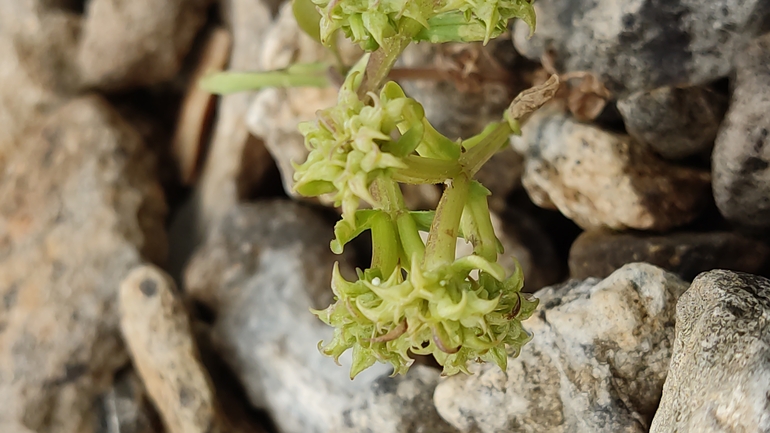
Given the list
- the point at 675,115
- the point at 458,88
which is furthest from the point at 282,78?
the point at 675,115

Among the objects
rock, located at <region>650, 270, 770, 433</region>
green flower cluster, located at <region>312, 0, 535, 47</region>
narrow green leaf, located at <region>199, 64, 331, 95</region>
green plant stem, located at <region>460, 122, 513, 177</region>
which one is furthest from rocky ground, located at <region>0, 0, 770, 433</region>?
green flower cluster, located at <region>312, 0, 535, 47</region>

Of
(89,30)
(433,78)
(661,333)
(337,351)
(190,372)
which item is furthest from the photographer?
(89,30)

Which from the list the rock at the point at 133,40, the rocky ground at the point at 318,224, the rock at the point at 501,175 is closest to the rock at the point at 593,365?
the rocky ground at the point at 318,224

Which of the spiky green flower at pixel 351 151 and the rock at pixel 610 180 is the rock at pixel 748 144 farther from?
the spiky green flower at pixel 351 151

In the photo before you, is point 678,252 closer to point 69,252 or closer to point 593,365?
point 593,365

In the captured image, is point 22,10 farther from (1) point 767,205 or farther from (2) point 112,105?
(1) point 767,205

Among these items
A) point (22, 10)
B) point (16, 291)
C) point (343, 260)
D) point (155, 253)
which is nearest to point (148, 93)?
point (22, 10)
